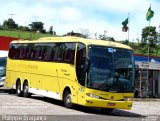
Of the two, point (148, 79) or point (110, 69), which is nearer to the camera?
point (110, 69)

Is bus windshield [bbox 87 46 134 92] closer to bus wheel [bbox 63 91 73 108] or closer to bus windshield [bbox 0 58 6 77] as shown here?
bus wheel [bbox 63 91 73 108]

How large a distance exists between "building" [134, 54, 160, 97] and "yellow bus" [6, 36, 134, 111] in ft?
46.0

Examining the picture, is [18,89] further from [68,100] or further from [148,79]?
[148,79]

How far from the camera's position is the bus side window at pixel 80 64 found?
20.3 meters

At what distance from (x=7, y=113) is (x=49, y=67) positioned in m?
6.78

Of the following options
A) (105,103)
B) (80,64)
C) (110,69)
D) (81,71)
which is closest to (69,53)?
(80,64)

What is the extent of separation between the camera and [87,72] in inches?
786

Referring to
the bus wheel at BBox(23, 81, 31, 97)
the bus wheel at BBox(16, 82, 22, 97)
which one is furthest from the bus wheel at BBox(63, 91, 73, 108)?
the bus wheel at BBox(16, 82, 22, 97)

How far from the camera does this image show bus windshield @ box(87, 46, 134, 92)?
1998cm

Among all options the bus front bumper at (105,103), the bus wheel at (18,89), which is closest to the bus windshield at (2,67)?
the bus wheel at (18,89)

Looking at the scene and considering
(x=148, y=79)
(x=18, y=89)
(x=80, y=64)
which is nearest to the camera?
(x=80, y=64)

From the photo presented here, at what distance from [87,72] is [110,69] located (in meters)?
1.07

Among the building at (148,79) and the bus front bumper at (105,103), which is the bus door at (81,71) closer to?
the bus front bumper at (105,103)

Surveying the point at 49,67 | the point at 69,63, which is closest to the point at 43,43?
the point at 49,67
